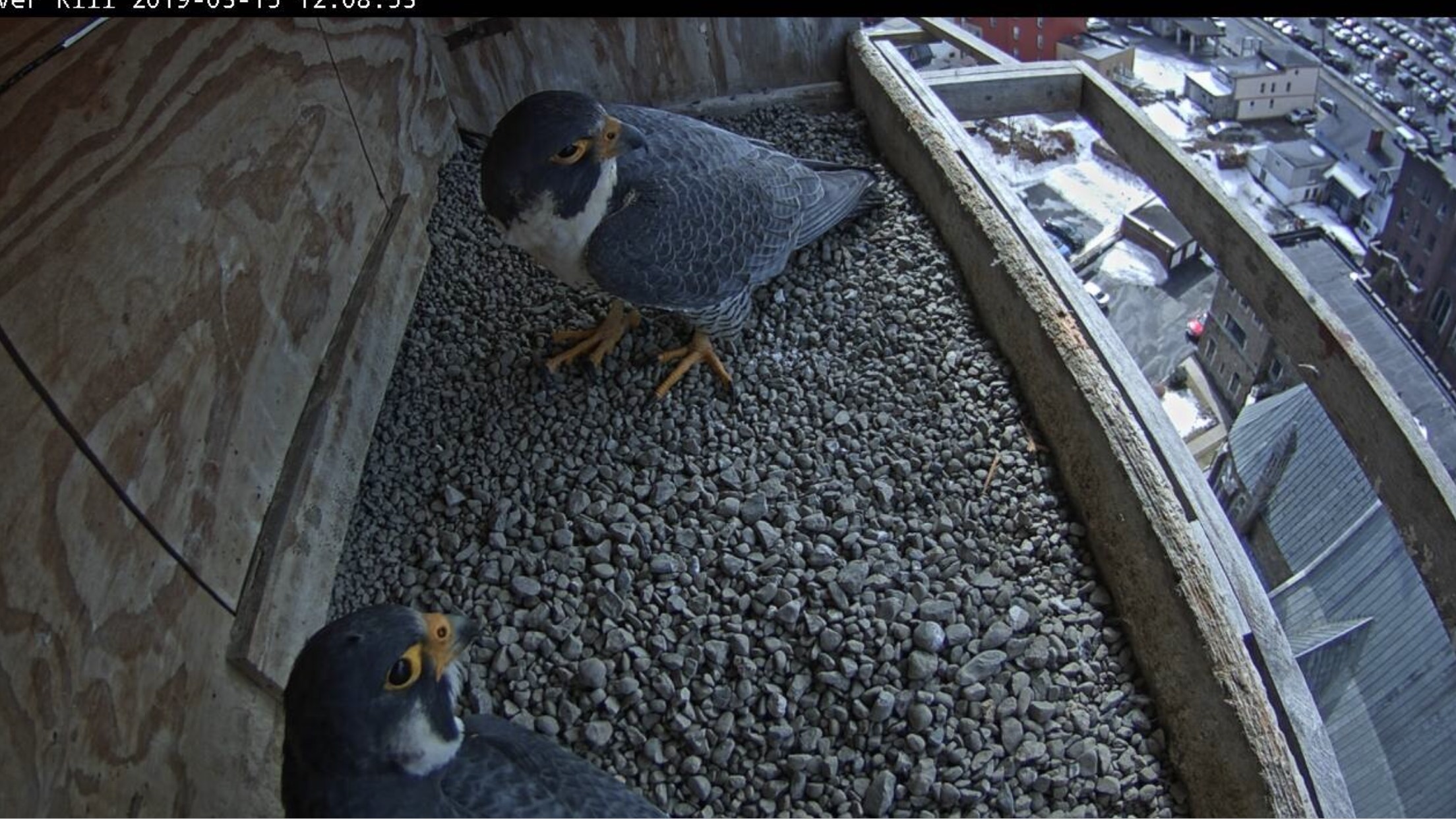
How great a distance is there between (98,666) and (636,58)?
2.19m

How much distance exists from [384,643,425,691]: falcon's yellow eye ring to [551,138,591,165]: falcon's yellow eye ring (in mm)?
940

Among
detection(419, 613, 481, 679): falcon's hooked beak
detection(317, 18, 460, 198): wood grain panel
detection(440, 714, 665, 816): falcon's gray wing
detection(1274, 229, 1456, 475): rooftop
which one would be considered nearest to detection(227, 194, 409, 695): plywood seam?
detection(317, 18, 460, 198): wood grain panel

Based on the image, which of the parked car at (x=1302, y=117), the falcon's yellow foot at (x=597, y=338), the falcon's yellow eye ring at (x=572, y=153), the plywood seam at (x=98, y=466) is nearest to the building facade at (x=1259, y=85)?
the parked car at (x=1302, y=117)

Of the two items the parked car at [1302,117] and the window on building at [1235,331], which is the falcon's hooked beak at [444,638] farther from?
the parked car at [1302,117]

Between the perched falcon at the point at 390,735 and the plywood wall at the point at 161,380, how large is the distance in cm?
28

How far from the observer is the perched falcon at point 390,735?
1.13 m

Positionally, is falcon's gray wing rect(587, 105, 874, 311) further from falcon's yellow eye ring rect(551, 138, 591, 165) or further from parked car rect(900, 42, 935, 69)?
parked car rect(900, 42, 935, 69)

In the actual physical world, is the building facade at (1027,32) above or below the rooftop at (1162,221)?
above

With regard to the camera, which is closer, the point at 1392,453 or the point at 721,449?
the point at 1392,453

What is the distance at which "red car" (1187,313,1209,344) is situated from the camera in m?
2.52

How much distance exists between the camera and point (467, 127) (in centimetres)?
285
